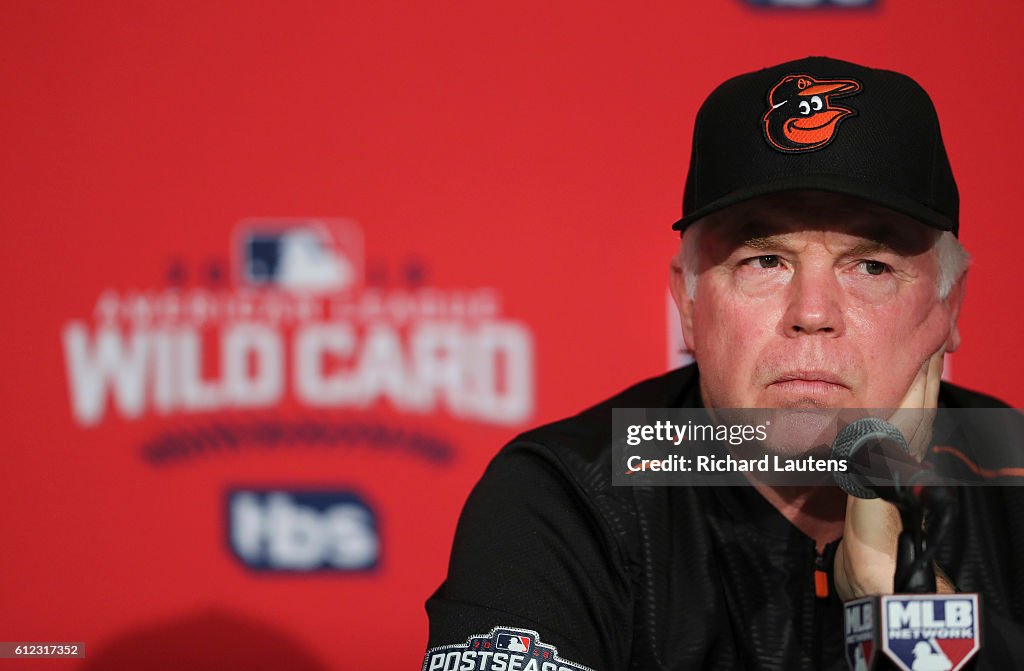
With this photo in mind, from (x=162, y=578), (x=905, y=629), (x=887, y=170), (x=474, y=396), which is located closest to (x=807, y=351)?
(x=887, y=170)

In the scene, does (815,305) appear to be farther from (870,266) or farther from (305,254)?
(305,254)

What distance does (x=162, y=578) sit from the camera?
1.95m

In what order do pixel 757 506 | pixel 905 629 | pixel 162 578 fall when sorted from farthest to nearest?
pixel 162 578, pixel 757 506, pixel 905 629

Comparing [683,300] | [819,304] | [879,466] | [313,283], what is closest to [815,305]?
[819,304]

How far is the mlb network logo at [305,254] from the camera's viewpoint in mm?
1954

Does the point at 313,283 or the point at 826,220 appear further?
the point at 313,283

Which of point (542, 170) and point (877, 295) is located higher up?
point (542, 170)

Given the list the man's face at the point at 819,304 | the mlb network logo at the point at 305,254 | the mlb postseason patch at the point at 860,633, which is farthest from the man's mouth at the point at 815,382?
the mlb network logo at the point at 305,254

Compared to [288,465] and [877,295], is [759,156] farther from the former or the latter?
[288,465]

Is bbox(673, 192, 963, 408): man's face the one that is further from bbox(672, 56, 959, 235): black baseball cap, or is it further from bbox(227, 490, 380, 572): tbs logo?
bbox(227, 490, 380, 572): tbs logo

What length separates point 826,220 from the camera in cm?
110

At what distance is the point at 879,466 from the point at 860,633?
0.12 meters

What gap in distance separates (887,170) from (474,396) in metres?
1.04

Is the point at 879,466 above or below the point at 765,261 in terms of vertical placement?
below
